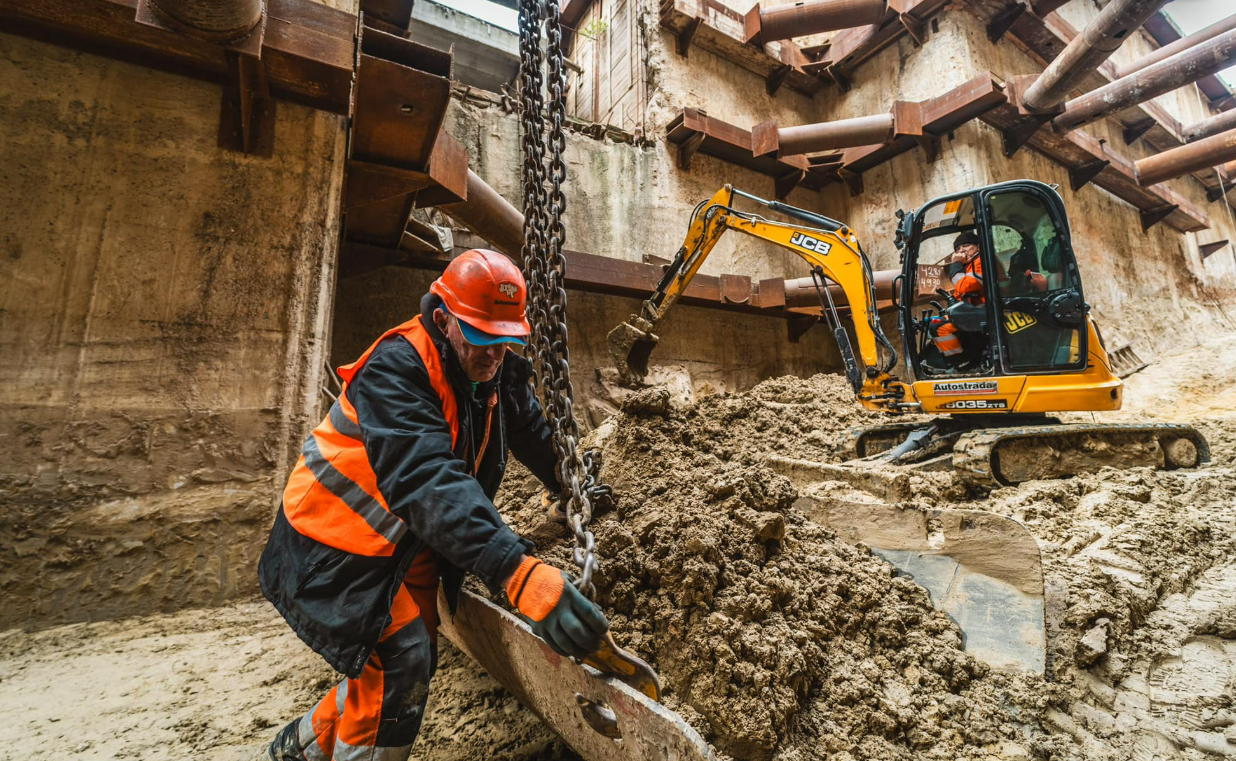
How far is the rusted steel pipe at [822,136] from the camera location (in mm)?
7781

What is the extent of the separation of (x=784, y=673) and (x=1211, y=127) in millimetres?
13825

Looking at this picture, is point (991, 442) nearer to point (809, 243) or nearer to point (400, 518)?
point (809, 243)

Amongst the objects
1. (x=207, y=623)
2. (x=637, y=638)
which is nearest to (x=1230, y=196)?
(x=637, y=638)

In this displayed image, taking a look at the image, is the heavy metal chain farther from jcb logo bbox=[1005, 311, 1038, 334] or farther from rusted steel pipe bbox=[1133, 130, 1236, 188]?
rusted steel pipe bbox=[1133, 130, 1236, 188]

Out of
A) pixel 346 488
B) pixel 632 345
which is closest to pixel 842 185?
pixel 632 345

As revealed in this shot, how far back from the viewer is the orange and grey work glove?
1342mm

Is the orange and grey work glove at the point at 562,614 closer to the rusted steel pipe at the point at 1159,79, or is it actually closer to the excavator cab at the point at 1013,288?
the excavator cab at the point at 1013,288

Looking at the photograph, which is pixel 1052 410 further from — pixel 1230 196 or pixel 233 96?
pixel 1230 196

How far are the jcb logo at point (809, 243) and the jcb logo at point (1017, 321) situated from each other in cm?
163

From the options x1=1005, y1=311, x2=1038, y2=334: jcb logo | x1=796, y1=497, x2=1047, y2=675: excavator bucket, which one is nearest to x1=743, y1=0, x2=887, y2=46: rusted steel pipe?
x1=1005, y1=311, x2=1038, y2=334: jcb logo

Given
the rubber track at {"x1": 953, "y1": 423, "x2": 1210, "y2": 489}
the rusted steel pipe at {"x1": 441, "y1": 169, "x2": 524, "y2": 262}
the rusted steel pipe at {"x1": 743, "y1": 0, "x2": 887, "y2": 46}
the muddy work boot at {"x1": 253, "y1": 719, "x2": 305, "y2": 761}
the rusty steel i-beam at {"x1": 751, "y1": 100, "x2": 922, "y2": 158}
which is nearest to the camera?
the muddy work boot at {"x1": 253, "y1": 719, "x2": 305, "y2": 761}

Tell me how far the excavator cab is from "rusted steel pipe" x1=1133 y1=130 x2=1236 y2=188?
741cm

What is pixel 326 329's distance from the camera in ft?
11.2

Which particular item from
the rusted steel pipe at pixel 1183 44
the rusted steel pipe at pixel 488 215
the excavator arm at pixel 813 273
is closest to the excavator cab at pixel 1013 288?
the excavator arm at pixel 813 273
